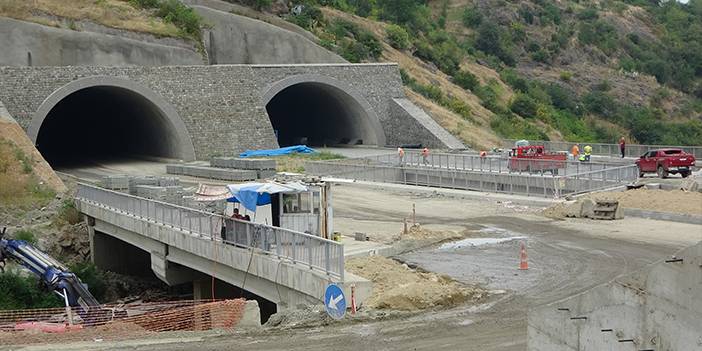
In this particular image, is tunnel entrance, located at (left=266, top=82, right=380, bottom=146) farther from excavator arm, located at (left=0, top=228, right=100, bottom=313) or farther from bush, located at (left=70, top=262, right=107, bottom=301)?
excavator arm, located at (left=0, top=228, right=100, bottom=313)

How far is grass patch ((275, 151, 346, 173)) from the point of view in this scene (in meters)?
50.6

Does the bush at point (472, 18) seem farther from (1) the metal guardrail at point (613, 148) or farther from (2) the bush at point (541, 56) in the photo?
(1) the metal guardrail at point (613, 148)

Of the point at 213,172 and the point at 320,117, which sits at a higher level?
the point at 320,117

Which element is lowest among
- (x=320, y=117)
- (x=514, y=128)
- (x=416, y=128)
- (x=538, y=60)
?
(x=514, y=128)

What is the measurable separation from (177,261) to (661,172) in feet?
83.8

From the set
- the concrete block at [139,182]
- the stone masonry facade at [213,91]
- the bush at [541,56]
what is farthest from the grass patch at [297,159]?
the bush at [541,56]

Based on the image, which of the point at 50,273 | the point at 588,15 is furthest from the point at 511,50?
the point at 50,273

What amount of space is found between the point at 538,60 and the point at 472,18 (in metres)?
10.2

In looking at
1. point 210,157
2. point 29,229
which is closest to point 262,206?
point 29,229

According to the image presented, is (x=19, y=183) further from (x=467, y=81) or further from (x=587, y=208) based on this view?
(x=467, y=81)

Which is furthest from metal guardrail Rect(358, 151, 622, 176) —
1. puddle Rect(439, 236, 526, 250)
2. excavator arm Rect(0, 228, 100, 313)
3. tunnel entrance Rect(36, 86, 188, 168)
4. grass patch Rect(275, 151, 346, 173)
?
excavator arm Rect(0, 228, 100, 313)

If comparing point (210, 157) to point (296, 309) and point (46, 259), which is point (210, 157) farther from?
point (296, 309)

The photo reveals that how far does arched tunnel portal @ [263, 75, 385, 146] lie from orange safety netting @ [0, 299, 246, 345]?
108 ft

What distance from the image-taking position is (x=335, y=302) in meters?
19.3
